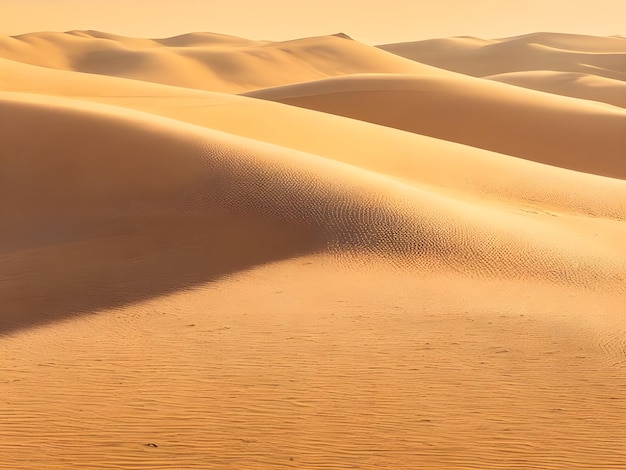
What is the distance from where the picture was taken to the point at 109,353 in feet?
24.6

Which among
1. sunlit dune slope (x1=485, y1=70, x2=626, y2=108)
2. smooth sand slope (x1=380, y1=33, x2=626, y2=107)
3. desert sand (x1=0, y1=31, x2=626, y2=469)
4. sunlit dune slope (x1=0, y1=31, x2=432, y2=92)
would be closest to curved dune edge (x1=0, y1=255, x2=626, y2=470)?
desert sand (x1=0, y1=31, x2=626, y2=469)

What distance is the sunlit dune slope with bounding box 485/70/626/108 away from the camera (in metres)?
58.0

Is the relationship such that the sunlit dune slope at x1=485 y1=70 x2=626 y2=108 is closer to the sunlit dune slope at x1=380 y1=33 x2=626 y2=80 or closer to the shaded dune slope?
the sunlit dune slope at x1=380 y1=33 x2=626 y2=80

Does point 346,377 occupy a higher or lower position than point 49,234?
higher

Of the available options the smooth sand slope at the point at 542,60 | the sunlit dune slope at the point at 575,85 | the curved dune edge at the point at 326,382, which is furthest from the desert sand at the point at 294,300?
the smooth sand slope at the point at 542,60

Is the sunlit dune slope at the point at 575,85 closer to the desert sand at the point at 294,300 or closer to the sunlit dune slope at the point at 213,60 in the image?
the sunlit dune slope at the point at 213,60

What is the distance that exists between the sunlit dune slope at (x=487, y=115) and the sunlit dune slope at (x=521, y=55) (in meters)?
52.3

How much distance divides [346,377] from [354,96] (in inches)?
1232

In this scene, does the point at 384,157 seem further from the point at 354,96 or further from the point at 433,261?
the point at 354,96

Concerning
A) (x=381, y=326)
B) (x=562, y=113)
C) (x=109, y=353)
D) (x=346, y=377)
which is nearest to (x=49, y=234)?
(x=109, y=353)

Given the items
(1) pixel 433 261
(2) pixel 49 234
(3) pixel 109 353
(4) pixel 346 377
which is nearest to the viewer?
(4) pixel 346 377

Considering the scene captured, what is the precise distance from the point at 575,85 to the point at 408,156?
4704cm

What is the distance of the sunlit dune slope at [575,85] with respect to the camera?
5797cm

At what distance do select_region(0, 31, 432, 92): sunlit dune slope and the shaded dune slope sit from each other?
2031 inches
